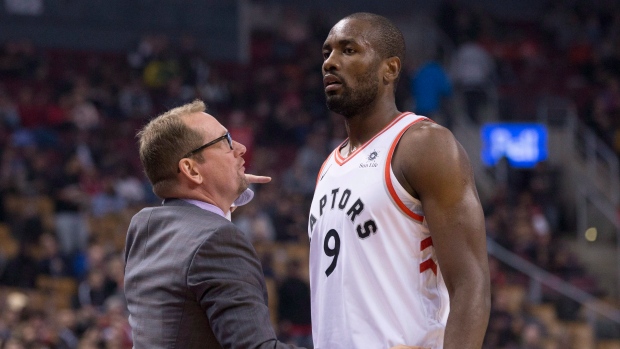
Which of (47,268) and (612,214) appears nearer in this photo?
(47,268)

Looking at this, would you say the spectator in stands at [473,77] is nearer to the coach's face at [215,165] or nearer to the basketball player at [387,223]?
the basketball player at [387,223]

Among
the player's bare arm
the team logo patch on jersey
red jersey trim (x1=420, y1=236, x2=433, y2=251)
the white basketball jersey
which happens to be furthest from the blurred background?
the player's bare arm

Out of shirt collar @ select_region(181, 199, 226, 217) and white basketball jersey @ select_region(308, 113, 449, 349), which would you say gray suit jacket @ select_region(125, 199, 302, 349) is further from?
white basketball jersey @ select_region(308, 113, 449, 349)

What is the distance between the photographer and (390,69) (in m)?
3.49

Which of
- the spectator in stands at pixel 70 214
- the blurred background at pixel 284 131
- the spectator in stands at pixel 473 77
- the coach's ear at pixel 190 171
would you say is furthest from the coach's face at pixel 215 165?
the spectator in stands at pixel 473 77

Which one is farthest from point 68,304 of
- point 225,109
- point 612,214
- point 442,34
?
point 442,34

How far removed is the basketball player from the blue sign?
43.9 feet

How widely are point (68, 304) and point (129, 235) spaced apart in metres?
7.84

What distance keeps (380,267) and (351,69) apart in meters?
0.76

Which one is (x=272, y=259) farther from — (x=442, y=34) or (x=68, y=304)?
(x=442, y=34)

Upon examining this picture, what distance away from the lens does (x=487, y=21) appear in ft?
68.1

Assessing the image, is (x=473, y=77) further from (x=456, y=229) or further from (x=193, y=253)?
(x=193, y=253)

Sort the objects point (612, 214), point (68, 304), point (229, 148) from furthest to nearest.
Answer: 1. point (612, 214)
2. point (68, 304)
3. point (229, 148)

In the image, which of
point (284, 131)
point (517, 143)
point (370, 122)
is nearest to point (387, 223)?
point (370, 122)
